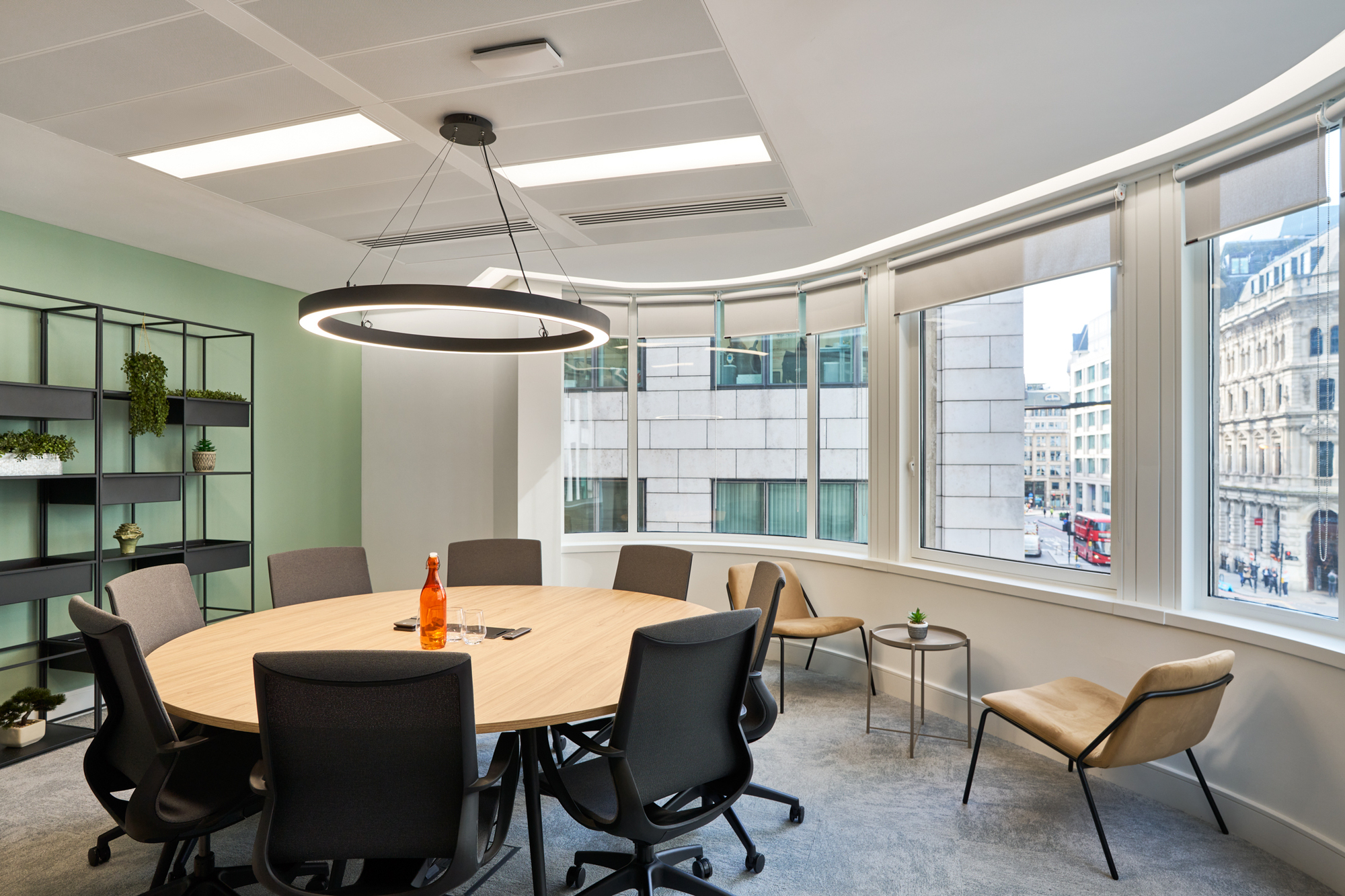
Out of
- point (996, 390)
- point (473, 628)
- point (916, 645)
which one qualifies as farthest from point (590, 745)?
point (996, 390)

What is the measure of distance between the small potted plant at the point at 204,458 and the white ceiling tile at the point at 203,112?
2.09m

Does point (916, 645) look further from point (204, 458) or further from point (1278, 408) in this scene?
point (204, 458)

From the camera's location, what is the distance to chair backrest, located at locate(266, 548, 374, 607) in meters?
3.59

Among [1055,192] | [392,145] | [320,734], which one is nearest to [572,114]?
[392,145]

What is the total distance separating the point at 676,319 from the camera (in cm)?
573

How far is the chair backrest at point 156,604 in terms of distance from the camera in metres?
2.69

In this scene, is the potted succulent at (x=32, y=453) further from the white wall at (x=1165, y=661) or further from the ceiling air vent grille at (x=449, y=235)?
the white wall at (x=1165, y=661)

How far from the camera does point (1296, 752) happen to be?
2686mm

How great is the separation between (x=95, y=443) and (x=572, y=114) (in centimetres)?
327

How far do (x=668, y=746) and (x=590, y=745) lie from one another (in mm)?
310

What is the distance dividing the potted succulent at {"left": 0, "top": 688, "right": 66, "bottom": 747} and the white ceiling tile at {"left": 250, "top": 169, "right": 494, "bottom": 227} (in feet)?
8.83

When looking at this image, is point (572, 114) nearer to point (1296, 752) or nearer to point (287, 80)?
point (287, 80)

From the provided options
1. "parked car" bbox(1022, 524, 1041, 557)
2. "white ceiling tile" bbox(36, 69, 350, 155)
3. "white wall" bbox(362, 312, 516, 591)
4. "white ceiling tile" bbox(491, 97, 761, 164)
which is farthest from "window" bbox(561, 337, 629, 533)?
"white ceiling tile" bbox(36, 69, 350, 155)

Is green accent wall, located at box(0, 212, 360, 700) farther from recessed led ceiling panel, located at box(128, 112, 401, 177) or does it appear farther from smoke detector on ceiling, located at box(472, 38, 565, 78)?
smoke detector on ceiling, located at box(472, 38, 565, 78)
